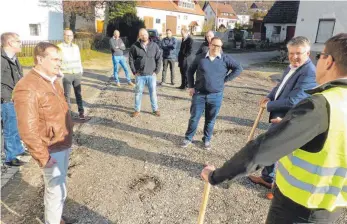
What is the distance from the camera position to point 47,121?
7.99ft

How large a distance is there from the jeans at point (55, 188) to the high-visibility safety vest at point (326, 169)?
6.70 feet

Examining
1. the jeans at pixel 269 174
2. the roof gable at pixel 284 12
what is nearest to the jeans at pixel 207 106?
the jeans at pixel 269 174

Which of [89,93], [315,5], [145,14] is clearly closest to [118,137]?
[89,93]

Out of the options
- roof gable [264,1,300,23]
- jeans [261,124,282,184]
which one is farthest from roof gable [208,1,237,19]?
jeans [261,124,282,184]

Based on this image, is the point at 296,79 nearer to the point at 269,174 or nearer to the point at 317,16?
the point at 269,174

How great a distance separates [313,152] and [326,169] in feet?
0.40

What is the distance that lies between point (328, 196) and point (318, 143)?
0.37 metres

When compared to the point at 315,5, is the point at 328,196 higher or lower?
lower

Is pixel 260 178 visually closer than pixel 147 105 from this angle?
Yes

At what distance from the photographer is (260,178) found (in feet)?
12.7

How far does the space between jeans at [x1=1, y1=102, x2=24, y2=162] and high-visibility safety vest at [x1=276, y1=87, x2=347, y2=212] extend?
3.97 m

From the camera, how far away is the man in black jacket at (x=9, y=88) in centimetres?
383

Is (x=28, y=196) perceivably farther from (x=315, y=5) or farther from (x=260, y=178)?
(x=315, y=5)

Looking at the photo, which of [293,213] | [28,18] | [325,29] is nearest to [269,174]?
[293,213]
